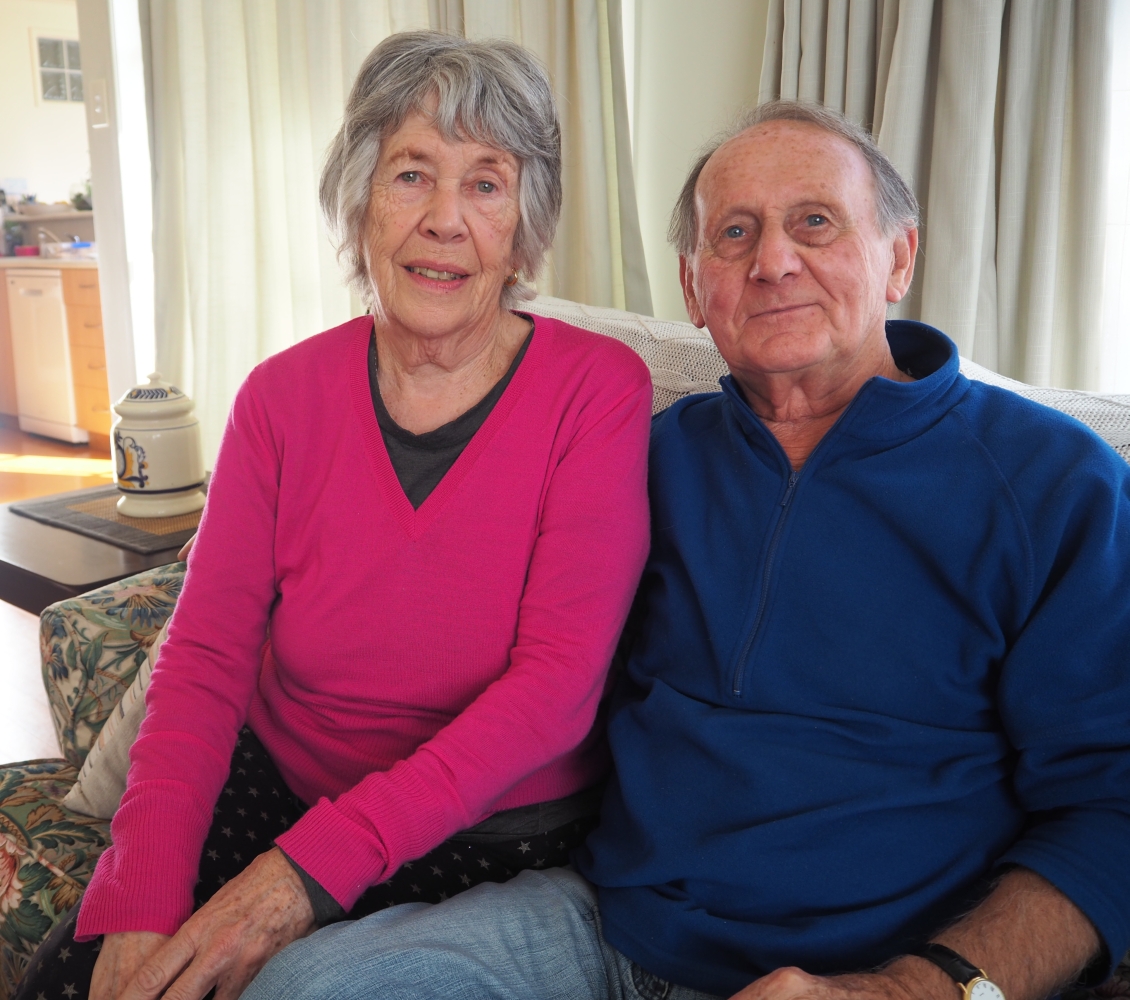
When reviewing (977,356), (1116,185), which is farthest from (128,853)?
(1116,185)

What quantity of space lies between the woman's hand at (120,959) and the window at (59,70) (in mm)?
7482

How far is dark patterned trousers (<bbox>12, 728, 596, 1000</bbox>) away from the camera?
997 mm

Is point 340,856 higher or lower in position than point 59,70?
lower

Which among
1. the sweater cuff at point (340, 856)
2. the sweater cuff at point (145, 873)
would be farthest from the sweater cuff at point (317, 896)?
the sweater cuff at point (145, 873)

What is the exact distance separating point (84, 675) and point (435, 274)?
0.77 meters

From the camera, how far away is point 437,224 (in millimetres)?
1190

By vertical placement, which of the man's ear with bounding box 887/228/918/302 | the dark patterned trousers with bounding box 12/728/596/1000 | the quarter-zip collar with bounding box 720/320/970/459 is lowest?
the dark patterned trousers with bounding box 12/728/596/1000

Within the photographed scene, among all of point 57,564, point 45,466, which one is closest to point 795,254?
point 57,564

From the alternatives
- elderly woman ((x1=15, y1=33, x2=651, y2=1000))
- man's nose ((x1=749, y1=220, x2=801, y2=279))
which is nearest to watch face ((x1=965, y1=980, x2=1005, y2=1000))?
elderly woman ((x1=15, y1=33, x2=651, y2=1000))

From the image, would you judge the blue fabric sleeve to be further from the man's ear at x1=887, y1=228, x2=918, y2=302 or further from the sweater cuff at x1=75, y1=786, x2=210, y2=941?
the sweater cuff at x1=75, y1=786, x2=210, y2=941

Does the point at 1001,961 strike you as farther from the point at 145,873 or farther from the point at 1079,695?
the point at 145,873

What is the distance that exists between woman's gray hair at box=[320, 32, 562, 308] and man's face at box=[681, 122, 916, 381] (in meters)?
0.22

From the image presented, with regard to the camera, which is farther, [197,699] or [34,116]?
[34,116]

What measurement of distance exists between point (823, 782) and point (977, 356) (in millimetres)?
1401
